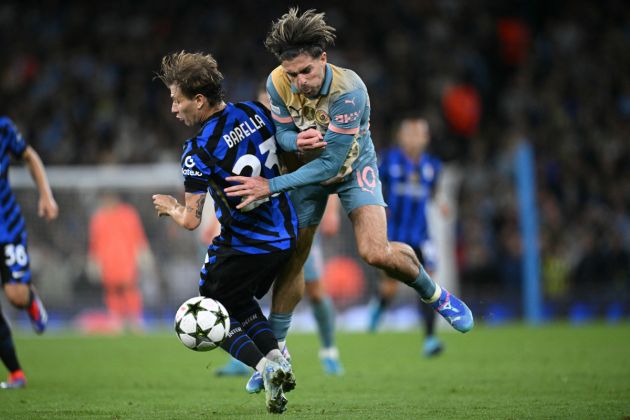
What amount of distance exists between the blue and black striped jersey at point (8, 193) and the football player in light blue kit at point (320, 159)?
2181 millimetres

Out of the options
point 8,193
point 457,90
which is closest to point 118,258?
point 457,90

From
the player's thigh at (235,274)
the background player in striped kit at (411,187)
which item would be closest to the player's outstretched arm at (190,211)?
the player's thigh at (235,274)

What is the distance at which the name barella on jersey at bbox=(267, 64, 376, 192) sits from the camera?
6148 mm

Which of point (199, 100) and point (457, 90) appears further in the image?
point (457, 90)

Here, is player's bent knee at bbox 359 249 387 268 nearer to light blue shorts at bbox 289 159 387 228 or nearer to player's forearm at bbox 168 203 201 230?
light blue shorts at bbox 289 159 387 228

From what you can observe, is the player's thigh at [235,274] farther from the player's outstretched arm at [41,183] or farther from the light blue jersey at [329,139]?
the player's outstretched arm at [41,183]

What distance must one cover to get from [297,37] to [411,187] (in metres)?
4.97

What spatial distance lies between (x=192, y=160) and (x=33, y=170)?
2.58 meters

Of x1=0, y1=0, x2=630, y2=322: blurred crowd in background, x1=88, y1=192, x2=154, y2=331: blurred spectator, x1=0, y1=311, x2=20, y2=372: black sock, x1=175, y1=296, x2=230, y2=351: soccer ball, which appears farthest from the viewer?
x1=0, y1=0, x2=630, y2=322: blurred crowd in background

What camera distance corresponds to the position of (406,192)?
424 inches

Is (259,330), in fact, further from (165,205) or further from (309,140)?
(309,140)

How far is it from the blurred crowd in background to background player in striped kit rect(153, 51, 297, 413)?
30.9ft

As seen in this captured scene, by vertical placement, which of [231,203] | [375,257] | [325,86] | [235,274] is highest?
[325,86]

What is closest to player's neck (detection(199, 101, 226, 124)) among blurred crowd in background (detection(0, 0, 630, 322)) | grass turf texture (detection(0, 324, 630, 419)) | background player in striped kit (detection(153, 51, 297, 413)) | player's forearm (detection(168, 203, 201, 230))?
background player in striped kit (detection(153, 51, 297, 413))
